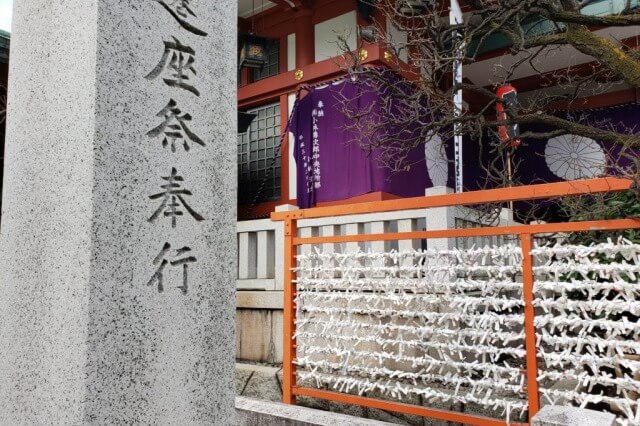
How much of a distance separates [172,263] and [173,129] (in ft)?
2.21

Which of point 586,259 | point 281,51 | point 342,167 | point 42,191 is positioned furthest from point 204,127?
point 281,51

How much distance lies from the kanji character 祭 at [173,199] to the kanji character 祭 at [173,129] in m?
0.15

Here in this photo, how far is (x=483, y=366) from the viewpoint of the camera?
131 inches

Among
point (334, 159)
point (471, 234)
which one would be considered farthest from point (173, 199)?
point (334, 159)

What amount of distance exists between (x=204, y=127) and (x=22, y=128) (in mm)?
917

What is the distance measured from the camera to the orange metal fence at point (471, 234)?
9.78 feet

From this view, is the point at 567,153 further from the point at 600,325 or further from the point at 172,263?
the point at 172,263

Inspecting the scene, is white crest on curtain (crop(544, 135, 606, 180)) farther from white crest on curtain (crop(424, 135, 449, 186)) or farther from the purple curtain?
the purple curtain

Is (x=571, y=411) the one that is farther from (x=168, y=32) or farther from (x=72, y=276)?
(x=168, y=32)

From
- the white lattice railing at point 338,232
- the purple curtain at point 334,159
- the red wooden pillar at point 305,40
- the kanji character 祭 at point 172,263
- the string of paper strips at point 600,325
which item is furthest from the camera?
the red wooden pillar at point 305,40

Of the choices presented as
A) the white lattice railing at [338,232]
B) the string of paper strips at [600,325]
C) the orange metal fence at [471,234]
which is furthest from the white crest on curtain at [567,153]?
the string of paper strips at [600,325]

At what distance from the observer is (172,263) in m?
2.42

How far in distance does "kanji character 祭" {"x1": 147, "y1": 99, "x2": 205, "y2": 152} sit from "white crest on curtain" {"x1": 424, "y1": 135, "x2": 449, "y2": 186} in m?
6.99

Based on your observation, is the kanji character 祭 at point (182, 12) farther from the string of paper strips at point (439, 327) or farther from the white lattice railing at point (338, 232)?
the white lattice railing at point (338, 232)
